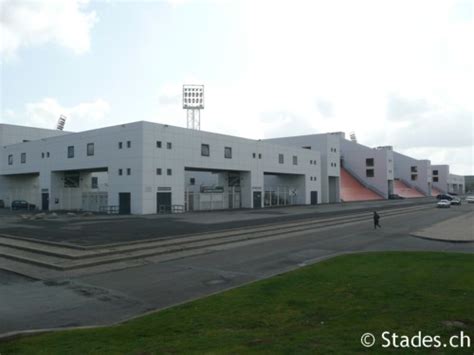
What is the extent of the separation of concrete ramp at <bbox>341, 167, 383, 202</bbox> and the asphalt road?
6609cm

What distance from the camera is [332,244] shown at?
768 inches

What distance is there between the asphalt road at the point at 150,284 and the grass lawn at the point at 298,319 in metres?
1.31

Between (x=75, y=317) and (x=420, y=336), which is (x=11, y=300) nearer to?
(x=75, y=317)

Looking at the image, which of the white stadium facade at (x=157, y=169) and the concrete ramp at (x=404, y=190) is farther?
the concrete ramp at (x=404, y=190)

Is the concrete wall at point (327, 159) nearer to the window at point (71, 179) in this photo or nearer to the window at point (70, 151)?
the window at point (71, 179)

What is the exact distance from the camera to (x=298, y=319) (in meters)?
7.15

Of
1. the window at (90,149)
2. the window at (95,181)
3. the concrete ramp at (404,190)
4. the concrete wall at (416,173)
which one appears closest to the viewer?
the window at (90,149)

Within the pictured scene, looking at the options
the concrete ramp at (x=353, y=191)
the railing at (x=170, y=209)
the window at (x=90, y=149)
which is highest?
the window at (x=90, y=149)

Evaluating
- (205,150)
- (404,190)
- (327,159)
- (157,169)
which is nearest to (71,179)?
(157,169)

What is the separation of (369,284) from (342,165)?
9731cm

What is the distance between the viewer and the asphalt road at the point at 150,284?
848 centimetres

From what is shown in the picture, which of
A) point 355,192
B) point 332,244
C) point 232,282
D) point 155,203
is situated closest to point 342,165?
point 355,192

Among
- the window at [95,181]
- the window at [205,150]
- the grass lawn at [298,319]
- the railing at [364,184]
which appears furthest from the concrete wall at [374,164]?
the grass lawn at [298,319]

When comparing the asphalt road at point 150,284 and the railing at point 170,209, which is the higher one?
the railing at point 170,209
